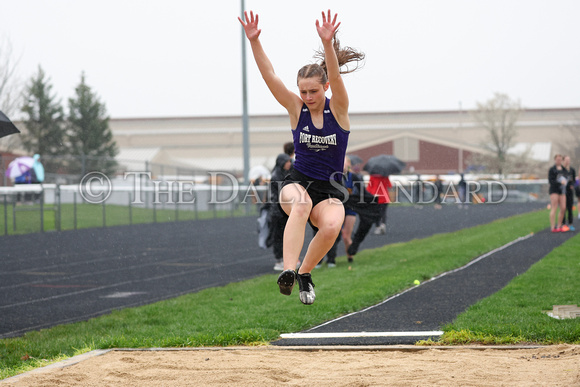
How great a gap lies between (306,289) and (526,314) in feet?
11.7

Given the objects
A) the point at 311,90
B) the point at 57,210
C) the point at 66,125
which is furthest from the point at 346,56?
the point at 66,125

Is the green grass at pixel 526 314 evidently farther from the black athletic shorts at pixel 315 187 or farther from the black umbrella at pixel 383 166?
the black umbrella at pixel 383 166

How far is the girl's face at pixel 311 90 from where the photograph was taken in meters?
6.20

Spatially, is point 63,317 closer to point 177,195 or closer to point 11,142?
point 177,195

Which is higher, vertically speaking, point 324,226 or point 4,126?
point 4,126

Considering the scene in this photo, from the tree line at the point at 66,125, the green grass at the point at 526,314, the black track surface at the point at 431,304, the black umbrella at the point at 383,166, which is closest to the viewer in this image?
the green grass at the point at 526,314

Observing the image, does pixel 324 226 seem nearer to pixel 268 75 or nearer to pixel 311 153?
pixel 311 153

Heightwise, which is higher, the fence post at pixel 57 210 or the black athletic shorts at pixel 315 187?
the black athletic shorts at pixel 315 187

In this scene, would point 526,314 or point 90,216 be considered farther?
point 90,216

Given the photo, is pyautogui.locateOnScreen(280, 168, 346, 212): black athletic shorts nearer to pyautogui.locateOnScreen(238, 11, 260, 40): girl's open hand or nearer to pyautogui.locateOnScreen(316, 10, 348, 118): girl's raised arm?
pyautogui.locateOnScreen(316, 10, 348, 118): girl's raised arm

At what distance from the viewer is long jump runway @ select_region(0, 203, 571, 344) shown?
1079 cm

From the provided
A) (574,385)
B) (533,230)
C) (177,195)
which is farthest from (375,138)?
(574,385)

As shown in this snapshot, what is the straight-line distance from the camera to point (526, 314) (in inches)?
343

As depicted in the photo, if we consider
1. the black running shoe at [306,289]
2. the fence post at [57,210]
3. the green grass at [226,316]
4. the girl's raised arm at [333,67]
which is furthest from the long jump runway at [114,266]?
the girl's raised arm at [333,67]
